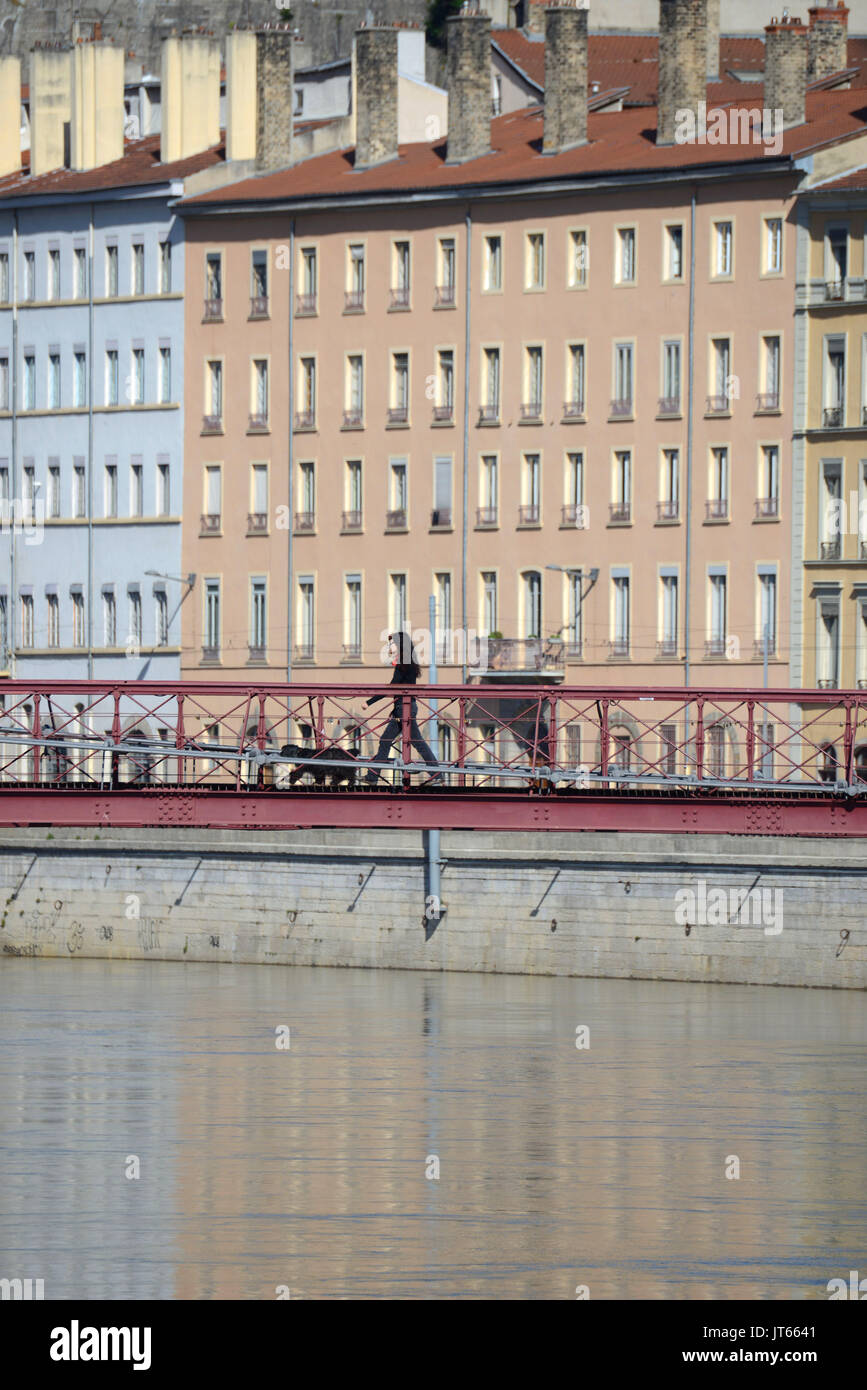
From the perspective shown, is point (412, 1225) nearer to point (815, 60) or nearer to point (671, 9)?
point (671, 9)

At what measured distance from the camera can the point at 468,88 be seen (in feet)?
300

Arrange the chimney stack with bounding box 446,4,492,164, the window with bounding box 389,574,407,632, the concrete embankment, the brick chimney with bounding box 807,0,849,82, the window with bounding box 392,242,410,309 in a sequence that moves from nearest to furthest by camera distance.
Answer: the concrete embankment → the window with bounding box 392,242,410,309 → the window with bounding box 389,574,407,632 → the chimney stack with bounding box 446,4,492,164 → the brick chimney with bounding box 807,0,849,82

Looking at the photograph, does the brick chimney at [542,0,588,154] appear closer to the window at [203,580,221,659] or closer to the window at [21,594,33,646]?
the window at [203,580,221,659]

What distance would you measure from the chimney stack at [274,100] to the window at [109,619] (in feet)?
39.4

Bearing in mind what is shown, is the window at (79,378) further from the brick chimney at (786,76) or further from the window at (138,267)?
the brick chimney at (786,76)

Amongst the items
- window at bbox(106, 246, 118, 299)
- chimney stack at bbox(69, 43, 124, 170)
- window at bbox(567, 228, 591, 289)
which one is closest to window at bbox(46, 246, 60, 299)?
window at bbox(106, 246, 118, 299)

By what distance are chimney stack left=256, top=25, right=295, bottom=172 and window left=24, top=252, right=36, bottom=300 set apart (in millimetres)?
7372

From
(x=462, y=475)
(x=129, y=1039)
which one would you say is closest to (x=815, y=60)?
(x=462, y=475)

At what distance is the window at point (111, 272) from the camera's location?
9556 cm

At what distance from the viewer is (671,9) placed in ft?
285

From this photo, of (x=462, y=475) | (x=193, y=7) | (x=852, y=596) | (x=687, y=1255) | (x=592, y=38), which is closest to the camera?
(x=687, y=1255)

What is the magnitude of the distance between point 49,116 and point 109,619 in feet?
49.4

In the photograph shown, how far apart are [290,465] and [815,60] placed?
1748 cm

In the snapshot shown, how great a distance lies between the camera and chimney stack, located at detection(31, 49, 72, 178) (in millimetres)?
99688
